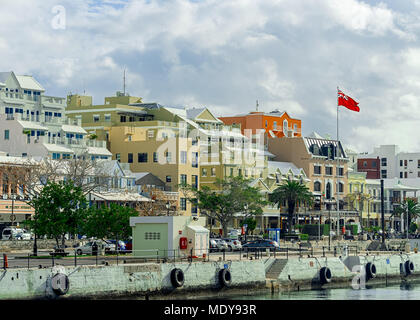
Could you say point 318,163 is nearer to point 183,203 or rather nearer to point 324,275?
point 183,203

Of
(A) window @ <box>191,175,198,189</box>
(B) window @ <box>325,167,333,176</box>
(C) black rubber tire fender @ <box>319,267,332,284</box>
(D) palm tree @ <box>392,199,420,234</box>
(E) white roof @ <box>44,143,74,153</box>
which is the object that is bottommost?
(C) black rubber tire fender @ <box>319,267,332,284</box>

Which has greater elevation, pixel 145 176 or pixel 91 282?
pixel 145 176

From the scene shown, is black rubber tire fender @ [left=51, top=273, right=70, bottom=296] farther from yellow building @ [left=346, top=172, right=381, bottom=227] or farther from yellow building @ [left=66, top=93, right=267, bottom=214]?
yellow building @ [left=346, top=172, right=381, bottom=227]

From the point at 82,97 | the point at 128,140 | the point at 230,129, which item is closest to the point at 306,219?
the point at 230,129

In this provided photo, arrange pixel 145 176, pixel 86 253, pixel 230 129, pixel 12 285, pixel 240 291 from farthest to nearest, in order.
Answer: pixel 230 129 < pixel 145 176 < pixel 86 253 < pixel 240 291 < pixel 12 285

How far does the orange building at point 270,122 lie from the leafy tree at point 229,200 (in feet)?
152

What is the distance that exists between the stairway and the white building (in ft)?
168

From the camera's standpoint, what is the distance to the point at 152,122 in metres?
143

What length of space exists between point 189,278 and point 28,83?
3040 inches

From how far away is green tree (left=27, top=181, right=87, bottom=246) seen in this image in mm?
77250

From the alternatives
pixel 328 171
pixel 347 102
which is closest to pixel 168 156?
pixel 347 102

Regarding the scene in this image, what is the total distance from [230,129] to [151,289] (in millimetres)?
98377

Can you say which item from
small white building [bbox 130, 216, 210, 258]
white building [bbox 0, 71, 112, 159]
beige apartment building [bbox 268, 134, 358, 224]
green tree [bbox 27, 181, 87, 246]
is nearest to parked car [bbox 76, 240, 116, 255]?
green tree [bbox 27, 181, 87, 246]
